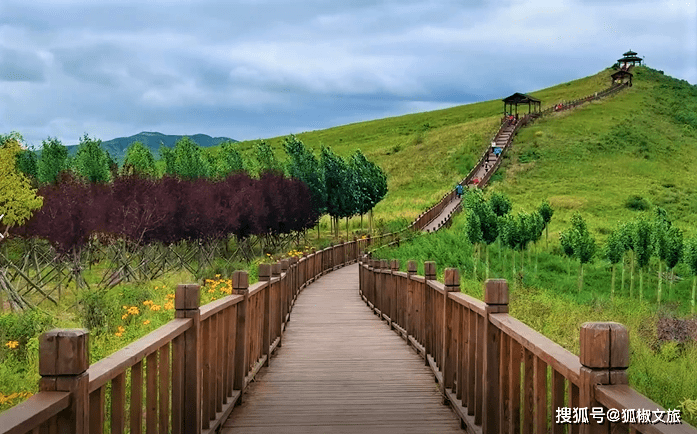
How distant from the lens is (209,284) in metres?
20.2

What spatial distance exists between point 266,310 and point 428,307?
80.9 inches

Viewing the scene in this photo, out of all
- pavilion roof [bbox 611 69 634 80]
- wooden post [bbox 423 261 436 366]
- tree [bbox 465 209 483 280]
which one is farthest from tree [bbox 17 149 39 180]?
pavilion roof [bbox 611 69 634 80]

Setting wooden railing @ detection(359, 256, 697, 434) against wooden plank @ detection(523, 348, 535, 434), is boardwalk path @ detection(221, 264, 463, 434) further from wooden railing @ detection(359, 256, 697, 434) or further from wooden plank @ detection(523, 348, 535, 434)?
wooden plank @ detection(523, 348, 535, 434)

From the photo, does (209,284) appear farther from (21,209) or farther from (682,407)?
(682,407)

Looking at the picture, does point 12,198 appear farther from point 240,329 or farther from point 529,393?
point 529,393

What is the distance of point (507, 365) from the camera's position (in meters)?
4.87

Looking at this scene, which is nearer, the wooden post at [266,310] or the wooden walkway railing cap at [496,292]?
the wooden walkway railing cap at [496,292]

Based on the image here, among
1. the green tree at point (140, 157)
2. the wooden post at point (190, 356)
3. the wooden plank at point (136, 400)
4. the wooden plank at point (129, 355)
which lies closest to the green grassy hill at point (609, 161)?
the green tree at point (140, 157)

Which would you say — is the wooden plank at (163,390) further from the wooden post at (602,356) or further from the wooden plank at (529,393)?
the wooden post at (602,356)

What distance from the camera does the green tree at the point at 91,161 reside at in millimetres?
51594

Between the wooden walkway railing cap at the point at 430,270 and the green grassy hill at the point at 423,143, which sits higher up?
the green grassy hill at the point at 423,143

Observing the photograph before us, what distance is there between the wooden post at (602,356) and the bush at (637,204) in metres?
54.3

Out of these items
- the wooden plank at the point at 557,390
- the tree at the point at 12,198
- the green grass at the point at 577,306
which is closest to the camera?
the wooden plank at the point at 557,390

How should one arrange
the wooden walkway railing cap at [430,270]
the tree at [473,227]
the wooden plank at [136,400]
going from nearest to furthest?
the wooden plank at [136,400] < the wooden walkway railing cap at [430,270] < the tree at [473,227]
